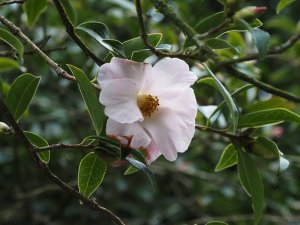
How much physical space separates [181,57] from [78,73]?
0.56 ft

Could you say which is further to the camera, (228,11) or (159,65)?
(159,65)

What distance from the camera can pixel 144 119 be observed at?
0.94 m

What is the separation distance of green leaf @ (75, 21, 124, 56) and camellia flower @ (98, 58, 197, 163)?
67mm

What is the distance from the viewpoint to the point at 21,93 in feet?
3.40

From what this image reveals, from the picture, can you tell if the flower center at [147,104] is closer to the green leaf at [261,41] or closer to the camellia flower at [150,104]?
the camellia flower at [150,104]

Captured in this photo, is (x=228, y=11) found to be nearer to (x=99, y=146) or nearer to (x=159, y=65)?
(x=159, y=65)

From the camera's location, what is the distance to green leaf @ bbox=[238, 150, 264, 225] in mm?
1015

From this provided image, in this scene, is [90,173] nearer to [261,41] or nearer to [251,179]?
[251,179]

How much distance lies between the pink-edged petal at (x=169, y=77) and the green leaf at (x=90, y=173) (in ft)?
0.52

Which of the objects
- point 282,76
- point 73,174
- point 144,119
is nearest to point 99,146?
point 144,119

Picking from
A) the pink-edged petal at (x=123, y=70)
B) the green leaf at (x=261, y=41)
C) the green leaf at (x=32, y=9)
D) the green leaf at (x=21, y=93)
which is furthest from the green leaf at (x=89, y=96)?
the green leaf at (x=32, y=9)

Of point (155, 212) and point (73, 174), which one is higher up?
point (73, 174)

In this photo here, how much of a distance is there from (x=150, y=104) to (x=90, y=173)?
0.17m

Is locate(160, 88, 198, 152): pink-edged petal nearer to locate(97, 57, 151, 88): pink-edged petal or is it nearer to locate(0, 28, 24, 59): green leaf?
locate(97, 57, 151, 88): pink-edged petal
